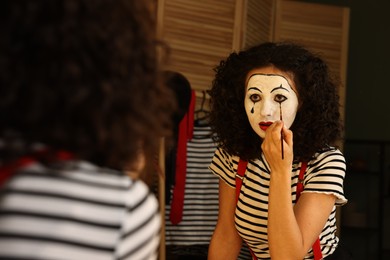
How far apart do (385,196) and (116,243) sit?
3547 mm

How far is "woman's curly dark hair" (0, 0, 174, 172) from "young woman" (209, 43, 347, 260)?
84 cm

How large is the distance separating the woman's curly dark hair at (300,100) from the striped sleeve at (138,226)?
3.15 feet

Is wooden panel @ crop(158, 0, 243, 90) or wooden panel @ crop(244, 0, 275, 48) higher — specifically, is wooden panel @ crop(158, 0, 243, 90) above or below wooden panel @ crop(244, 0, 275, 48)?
below

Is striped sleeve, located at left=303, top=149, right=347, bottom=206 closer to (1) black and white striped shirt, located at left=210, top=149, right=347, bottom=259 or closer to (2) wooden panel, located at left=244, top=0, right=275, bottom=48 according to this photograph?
(1) black and white striped shirt, located at left=210, top=149, right=347, bottom=259

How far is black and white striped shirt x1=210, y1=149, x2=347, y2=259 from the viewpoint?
4.75ft

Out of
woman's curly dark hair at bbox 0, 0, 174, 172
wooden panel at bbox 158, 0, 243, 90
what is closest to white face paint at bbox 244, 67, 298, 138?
woman's curly dark hair at bbox 0, 0, 174, 172

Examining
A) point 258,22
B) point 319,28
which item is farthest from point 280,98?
point 319,28

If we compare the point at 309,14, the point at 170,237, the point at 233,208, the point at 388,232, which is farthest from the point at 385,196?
the point at 233,208

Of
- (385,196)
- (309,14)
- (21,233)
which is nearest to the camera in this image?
(21,233)

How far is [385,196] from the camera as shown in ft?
12.6

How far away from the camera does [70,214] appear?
55cm

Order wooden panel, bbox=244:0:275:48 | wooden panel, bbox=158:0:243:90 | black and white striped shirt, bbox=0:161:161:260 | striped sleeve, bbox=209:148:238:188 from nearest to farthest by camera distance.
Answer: black and white striped shirt, bbox=0:161:161:260 < striped sleeve, bbox=209:148:238:188 < wooden panel, bbox=158:0:243:90 < wooden panel, bbox=244:0:275:48

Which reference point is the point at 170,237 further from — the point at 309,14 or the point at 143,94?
the point at 143,94

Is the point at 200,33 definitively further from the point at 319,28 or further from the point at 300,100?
the point at 300,100
